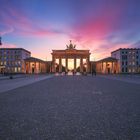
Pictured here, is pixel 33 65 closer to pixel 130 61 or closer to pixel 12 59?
pixel 12 59

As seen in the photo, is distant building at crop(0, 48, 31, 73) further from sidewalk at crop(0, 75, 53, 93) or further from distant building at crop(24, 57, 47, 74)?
sidewalk at crop(0, 75, 53, 93)

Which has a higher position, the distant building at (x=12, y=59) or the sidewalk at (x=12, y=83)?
the distant building at (x=12, y=59)

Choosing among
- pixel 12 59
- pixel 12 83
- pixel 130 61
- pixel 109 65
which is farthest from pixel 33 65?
pixel 12 83

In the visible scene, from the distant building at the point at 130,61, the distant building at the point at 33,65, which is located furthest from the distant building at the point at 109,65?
the distant building at the point at 33,65

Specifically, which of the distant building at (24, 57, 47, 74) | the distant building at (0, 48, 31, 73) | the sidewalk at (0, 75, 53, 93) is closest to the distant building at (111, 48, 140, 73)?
the distant building at (24, 57, 47, 74)

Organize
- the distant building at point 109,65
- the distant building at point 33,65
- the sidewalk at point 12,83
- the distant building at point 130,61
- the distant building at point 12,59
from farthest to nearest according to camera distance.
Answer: the distant building at point 12,59
the distant building at point 130,61
the distant building at point 33,65
the distant building at point 109,65
the sidewalk at point 12,83

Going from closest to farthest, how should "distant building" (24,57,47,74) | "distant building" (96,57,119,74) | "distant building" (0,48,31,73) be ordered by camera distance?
"distant building" (96,57,119,74)
"distant building" (24,57,47,74)
"distant building" (0,48,31,73)

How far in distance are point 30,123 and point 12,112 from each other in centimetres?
184

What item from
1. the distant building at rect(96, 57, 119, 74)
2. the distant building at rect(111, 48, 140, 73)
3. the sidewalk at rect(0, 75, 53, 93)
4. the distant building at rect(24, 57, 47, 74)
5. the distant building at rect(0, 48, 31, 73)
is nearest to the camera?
the sidewalk at rect(0, 75, 53, 93)

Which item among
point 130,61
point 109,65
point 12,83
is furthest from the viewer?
point 130,61

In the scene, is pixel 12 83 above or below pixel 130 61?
below

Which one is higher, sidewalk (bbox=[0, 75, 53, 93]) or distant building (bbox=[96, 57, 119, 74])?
distant building (bbox=[96, 57, 119, 74])

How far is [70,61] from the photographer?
115 meters

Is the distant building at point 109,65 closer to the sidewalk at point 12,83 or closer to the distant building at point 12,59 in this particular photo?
the distant building at point 12,59
